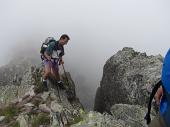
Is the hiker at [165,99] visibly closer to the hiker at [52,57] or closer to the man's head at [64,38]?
the man's head at [64,38]

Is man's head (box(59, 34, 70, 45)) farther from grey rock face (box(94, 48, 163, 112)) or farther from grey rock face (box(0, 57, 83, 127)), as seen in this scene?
grey rock face (box(94, 48, 163, 112))

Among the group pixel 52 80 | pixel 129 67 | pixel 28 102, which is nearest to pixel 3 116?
pixel 28 102

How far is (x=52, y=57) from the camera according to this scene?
27484mm

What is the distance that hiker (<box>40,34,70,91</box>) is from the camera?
87.7 ft

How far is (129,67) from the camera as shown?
3105cm

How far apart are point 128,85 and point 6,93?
9117mm

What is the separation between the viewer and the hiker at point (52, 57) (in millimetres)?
26734

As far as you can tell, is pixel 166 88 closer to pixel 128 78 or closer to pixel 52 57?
pixel 52 57

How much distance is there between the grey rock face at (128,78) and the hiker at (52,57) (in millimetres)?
4776

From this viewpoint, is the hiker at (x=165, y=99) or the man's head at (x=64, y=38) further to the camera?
the man's head at (x=64, y=38)

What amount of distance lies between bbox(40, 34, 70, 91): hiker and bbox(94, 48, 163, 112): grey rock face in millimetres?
4776

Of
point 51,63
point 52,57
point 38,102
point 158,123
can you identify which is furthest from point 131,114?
point 158,123

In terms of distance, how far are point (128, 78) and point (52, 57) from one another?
5.88m

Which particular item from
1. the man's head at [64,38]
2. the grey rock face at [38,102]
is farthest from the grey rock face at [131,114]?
the man's head at [64,38]
